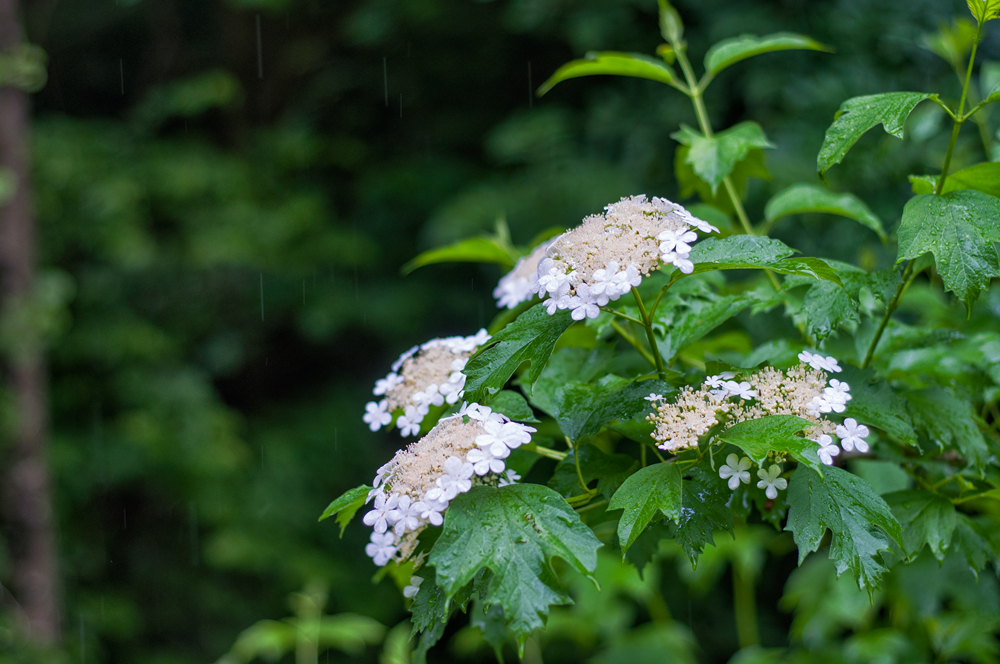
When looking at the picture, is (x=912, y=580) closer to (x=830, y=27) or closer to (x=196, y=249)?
(x=830, y=27)

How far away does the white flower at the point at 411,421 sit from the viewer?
0.61 meters

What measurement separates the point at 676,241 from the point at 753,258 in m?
0.05

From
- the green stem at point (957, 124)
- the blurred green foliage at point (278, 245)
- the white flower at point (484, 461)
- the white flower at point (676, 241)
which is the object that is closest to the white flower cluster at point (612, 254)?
the white flower at point (676, 241)

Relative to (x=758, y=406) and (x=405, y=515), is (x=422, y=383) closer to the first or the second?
(x=405, y=515)

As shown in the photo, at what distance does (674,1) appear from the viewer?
219 cm

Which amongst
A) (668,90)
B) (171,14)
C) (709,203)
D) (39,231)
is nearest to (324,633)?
(709,203)

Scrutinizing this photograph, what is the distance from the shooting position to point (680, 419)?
505 millimetres

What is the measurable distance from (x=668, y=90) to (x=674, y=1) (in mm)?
253

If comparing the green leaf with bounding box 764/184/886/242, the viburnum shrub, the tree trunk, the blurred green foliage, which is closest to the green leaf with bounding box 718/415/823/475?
the viburnum shrub

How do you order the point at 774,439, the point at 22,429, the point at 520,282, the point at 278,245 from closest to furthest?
the point at 774,439 < the point at 520,282 < the point at 22,429 < the point at 278,245

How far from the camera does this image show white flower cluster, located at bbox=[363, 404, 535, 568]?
48 cm

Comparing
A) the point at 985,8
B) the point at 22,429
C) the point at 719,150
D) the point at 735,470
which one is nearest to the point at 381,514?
the point at 735,470

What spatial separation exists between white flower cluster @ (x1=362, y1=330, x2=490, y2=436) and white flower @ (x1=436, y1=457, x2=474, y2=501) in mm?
111

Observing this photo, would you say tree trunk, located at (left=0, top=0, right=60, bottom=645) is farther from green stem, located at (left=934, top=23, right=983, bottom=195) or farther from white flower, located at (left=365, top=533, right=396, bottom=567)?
green stem, located at (left=934, top=23, right=983, bottom=195)
